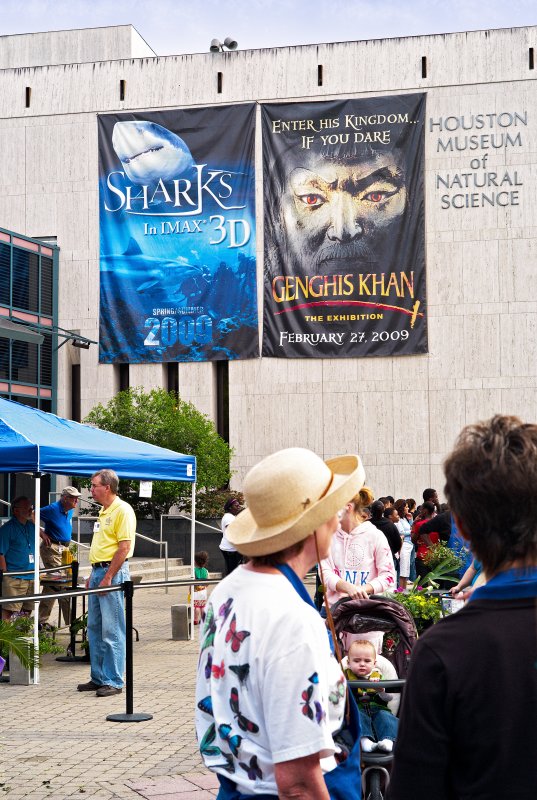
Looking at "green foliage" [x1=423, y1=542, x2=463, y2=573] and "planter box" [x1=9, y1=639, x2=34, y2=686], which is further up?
"green foliage" [x1=423, y1=542, x2=463, y2=573]

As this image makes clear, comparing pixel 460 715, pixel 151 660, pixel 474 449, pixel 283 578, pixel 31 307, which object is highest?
pixel 31 307

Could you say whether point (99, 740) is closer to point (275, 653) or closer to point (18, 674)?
point (18, 674)

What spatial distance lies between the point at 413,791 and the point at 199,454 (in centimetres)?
3028

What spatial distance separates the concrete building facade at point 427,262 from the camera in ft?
115

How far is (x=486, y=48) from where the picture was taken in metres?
35.9

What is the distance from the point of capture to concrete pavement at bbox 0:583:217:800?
696 cm

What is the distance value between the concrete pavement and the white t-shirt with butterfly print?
391 centimetres

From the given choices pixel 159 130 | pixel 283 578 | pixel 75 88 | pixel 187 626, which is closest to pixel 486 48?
pixel 159 130

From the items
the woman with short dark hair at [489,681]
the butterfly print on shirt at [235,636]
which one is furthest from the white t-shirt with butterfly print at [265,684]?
the woman with short dark hair at [489,681]

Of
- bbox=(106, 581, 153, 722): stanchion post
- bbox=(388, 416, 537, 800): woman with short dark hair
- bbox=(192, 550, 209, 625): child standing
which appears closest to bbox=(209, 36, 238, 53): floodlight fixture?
bbox=(192, 550, 209, 625): child standing

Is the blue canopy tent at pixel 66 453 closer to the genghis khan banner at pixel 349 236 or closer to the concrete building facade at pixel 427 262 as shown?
the genghis khan banner at pixel 349 236

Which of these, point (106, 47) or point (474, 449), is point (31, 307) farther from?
point (474, 449)

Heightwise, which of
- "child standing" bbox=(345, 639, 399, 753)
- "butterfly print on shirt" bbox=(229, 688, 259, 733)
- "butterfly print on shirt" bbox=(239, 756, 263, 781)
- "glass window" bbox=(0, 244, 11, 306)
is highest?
"glass window" bbox=(0, 244, 11, 306)

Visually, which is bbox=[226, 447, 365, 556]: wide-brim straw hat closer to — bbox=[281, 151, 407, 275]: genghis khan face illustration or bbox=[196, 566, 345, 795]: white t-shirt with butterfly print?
bbox=[196, 566, 345, 795]: white t-shirt with butterfly print
